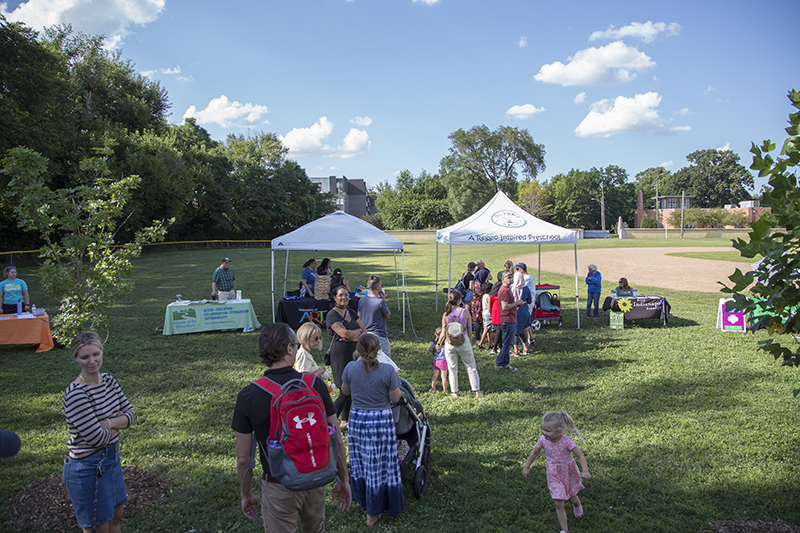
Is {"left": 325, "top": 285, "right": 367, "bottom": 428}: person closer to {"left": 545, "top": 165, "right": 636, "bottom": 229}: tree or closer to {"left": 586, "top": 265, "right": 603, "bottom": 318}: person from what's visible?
{"left": 586, "top": 265, "right": 603, "bottom": 318}: person

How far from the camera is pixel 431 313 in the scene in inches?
543

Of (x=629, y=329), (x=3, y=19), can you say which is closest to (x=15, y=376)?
(x=629, y=329)

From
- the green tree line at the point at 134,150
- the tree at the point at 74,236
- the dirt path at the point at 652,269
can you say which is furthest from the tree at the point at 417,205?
the tree at the point at 74,236

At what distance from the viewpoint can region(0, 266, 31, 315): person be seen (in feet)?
34.5

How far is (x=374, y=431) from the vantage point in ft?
13.0

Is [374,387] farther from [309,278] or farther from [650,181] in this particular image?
[650,181]

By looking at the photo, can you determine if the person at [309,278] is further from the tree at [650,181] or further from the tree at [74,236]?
the tree at [650,181]

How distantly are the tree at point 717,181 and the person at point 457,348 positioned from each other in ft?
348

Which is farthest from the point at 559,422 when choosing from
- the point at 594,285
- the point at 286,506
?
the point at 594,285

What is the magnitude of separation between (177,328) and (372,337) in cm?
889

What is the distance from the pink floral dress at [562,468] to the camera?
392 cm

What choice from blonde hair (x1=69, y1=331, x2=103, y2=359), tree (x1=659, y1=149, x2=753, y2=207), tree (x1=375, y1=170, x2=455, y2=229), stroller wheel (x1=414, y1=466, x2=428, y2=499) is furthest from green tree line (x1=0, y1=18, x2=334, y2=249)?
tree (x1=659, y1=149, x2=753, y2=207)

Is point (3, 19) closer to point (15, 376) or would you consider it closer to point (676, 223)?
point (15, 376)

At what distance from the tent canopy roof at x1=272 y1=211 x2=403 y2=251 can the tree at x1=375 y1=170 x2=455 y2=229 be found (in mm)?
60498
